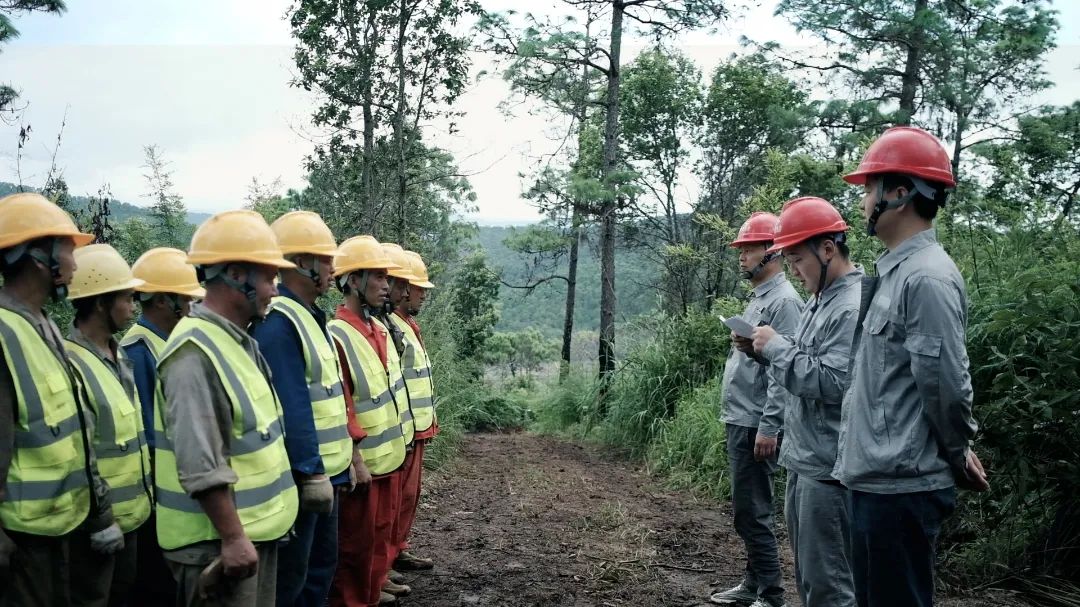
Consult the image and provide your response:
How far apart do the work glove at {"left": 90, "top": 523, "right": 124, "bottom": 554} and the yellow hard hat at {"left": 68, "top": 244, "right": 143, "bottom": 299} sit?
39.5 inches

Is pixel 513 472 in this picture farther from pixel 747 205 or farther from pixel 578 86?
pixel 578 86

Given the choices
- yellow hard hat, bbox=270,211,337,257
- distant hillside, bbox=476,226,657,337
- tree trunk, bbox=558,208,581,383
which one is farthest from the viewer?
distant hillside, bbox=476,226,657,337

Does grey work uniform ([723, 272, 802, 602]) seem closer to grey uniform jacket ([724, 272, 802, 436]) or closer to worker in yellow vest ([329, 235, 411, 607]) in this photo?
grey uniform jacket ([724, 272, 802, 436])

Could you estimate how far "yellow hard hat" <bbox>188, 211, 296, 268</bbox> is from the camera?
2822 millimetres

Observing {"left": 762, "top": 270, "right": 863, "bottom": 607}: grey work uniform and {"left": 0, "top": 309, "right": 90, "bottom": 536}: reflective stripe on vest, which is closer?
{"left": 0, "top": 309, "right": 90, "bottom": 536}: reflective stripe on vest

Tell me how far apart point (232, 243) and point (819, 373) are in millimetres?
2395

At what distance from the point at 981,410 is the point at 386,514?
138 inches

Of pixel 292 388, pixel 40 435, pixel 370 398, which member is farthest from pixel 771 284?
pixel 40 435

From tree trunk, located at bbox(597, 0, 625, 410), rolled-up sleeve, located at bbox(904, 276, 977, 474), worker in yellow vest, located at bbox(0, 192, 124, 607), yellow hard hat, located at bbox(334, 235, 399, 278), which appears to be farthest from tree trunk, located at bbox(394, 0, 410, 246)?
rolled-up sleeve, located at bbox(904, 276, 977, 474)

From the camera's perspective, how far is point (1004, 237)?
6055 millimetres

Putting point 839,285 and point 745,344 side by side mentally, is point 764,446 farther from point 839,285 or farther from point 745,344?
point 839,285

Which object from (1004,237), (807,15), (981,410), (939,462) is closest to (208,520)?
(939,462)

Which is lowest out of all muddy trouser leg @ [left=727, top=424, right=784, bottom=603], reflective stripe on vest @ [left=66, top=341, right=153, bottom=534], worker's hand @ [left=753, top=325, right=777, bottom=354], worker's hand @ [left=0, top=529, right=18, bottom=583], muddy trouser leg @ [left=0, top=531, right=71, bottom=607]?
muddy trouser leg @ [left=727, top=424, right=784, bottom=603]

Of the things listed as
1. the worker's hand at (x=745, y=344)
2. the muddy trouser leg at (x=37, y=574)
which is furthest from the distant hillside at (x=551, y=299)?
the muddy trouser leg at (x=37, y=574)
